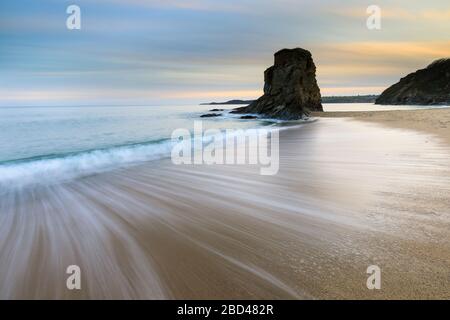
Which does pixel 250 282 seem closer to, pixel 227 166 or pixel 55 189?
pixel 55 189

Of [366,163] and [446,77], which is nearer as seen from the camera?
[366,163]

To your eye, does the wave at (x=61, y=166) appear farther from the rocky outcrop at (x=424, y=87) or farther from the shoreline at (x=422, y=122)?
the rocky outcrop at (x=424, y=87)

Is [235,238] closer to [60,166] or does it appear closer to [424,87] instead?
[60,166]

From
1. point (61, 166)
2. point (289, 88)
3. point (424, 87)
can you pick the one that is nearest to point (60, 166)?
point (61, 166)

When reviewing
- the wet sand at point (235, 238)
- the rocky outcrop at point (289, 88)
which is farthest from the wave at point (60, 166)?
the rocky outcrop at point (289, 88)

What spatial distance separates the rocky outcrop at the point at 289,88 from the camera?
51.3 meters

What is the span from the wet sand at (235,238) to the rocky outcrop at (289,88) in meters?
43.9

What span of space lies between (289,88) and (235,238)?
56.0m

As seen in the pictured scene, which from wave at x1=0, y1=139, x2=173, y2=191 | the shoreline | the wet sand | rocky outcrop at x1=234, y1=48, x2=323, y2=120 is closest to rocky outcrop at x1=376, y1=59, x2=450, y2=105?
rocky outcrop at x1=234, y1=48, x2=323, y2=120

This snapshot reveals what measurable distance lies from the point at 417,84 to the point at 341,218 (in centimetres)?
14639

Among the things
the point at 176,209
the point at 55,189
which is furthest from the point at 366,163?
the point at 55,189

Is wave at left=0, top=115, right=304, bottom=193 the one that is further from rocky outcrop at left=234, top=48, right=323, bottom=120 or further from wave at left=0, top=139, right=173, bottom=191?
rocky outcrop at left=234, top=48, right=323, bottom=120
